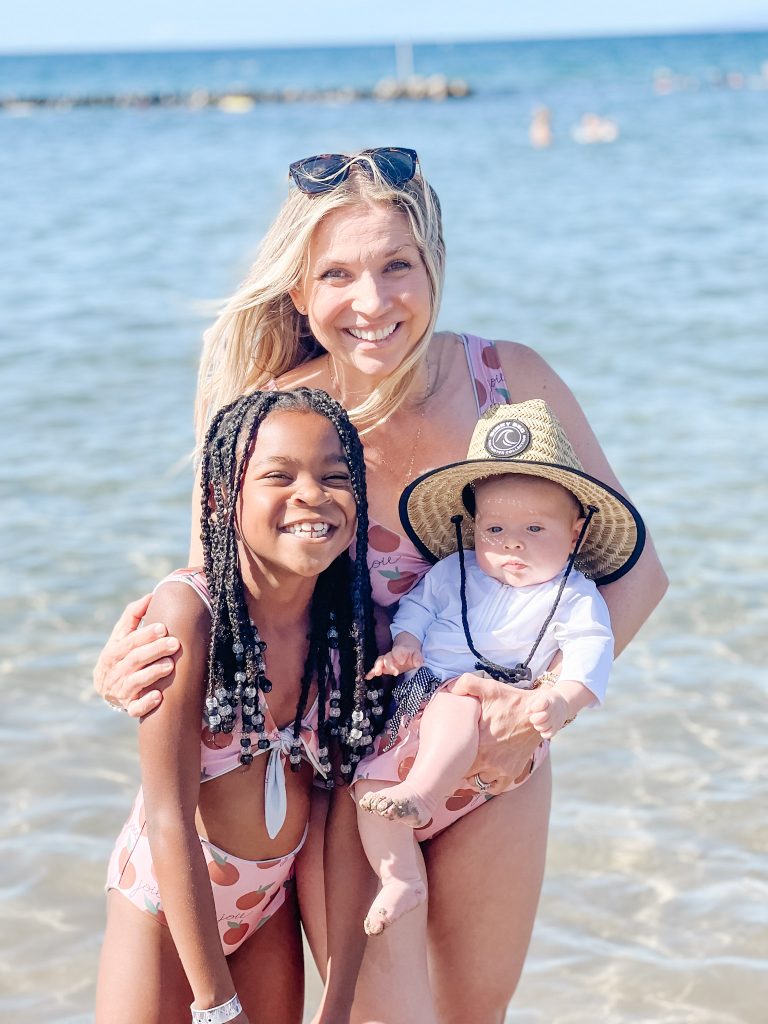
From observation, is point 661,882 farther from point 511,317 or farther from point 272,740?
point 511,317

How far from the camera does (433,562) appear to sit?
10.3ft

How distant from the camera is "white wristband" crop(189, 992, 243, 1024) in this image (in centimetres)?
255

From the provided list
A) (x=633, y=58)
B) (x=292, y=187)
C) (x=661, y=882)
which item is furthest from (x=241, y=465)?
(x=633, y=58)

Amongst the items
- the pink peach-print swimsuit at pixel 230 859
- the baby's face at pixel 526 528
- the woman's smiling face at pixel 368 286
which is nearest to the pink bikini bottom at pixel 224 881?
the pink peach-print swimsuit at pixel 230 859

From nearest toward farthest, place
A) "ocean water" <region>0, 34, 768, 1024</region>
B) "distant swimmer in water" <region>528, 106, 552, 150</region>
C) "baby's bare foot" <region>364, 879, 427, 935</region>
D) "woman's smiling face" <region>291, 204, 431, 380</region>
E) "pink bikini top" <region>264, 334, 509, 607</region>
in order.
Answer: "baby's bare foot" <region>364, 879, 427, 935</region>
"woman's smiling face" <region>291, 204, 431, 380</region>
"pink bikini top" <region>264, 334, 509, 607</region>
"ocean water" <region>0, 34, 768, 1024</region>
"distant swimmer in water" <region>528, 106, 552, 150</region>

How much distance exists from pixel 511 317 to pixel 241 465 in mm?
9349

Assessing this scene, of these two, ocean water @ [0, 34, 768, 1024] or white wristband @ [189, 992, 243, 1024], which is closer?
white wristband @ [189, 992, 243, 1024]

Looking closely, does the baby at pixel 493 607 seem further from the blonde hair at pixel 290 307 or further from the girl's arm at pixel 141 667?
the girl's arm at pixel 141 667

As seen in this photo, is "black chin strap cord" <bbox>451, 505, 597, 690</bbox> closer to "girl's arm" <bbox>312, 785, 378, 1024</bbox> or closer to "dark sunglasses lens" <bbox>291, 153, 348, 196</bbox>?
"girl's arm" <bbox>312, 785, 378, 1024</bbox>

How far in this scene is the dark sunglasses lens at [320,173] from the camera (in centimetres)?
303

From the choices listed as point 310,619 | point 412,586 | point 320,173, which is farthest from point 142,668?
point 320,173

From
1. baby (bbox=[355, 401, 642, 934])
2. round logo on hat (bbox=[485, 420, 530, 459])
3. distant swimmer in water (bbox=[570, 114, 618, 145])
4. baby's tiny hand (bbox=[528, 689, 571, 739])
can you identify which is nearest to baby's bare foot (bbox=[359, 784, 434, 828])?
baby (bbox=[355, 401, 642, 934])

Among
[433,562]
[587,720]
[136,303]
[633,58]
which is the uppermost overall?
[633,58]

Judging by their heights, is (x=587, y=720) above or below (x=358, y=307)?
below
